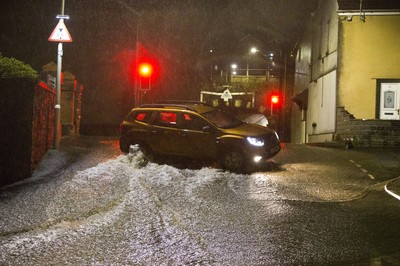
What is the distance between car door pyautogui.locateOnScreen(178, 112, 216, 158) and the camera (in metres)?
12.4

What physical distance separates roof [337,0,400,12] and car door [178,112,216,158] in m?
10.8

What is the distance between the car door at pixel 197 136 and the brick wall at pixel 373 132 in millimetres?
8226

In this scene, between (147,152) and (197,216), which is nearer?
(197,216)

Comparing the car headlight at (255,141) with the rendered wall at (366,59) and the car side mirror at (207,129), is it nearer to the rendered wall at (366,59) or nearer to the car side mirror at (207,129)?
the car side mirror at (207,129)

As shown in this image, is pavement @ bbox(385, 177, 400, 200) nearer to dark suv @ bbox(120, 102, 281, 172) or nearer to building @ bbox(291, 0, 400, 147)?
dark suv @ bbox(120, 102, 281, 172)

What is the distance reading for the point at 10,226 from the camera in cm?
712

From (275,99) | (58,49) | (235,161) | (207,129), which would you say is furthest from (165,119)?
(275,99)

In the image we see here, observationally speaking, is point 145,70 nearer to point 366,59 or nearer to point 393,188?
point 366,59

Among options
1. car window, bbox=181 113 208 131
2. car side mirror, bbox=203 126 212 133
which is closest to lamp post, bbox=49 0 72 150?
car window, bbox=181 113 208 131

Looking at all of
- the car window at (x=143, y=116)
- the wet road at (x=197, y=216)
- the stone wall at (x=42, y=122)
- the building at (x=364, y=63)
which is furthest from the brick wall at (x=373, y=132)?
the stone wall at (x=42, y=122)

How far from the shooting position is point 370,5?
787 inches

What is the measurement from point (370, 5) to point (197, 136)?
11.7m

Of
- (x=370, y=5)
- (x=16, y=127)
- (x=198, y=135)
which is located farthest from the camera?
(x=370, y=5)

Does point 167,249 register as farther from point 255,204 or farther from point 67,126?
point 67,126
